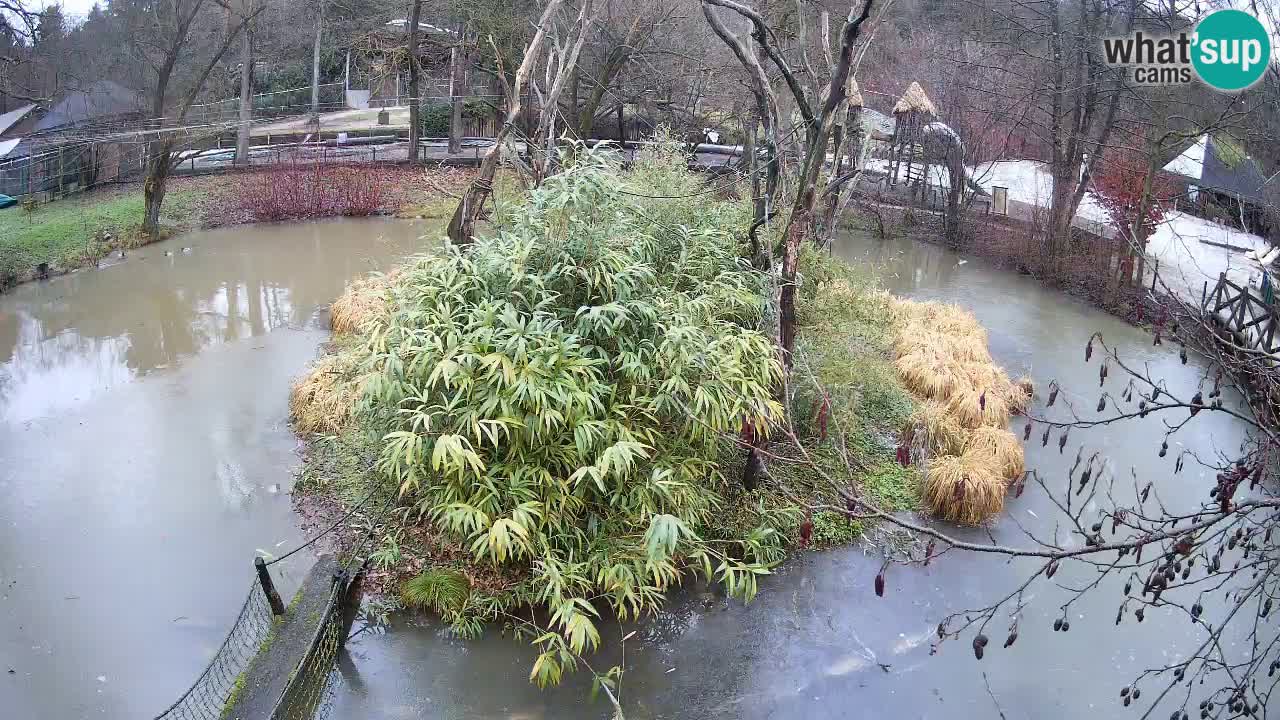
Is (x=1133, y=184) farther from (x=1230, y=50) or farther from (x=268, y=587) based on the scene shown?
(x=268, y=587)

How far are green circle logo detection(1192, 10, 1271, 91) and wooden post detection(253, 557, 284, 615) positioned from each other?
7.15m

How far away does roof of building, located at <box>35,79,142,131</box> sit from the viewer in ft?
54.0

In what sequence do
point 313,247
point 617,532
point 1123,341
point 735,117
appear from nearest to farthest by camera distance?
point 617,532 → point 1123,341 → point 313,247 → point 735,117

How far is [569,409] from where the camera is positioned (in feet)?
16.2

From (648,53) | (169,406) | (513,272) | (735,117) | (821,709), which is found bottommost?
(821,709)

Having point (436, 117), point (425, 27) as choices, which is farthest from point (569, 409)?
point (436, 117)

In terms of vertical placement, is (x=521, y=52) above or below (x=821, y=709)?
above

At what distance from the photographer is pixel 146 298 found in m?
10.7

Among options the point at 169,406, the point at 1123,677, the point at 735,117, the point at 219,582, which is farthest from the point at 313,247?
the point at 1123,677

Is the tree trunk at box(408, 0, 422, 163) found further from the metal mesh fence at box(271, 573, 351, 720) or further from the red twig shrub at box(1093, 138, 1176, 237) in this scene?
the metal mesh fence at box(271, 573, 351, 720)

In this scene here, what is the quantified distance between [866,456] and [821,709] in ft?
8.49

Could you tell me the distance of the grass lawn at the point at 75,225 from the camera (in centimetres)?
1142

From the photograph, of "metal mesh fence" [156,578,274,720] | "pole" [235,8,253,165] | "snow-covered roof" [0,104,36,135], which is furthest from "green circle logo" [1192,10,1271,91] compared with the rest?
"snow-covered roof" [0,104,36,135]

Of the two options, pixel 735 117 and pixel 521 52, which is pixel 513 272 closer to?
pixel 735 117
